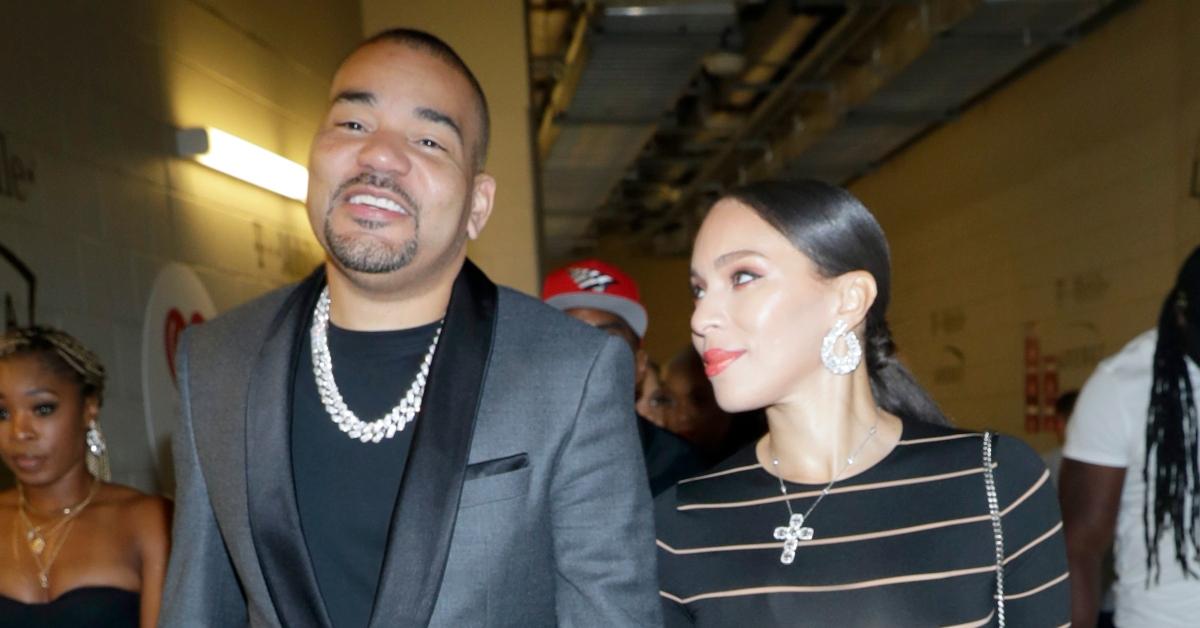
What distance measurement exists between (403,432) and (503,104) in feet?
13.0

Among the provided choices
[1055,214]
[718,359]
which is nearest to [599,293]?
[718,359]

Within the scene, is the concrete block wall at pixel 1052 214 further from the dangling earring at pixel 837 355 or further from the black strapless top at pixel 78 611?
the black strapless top at pixel 78 611

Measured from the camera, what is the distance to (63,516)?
265cm

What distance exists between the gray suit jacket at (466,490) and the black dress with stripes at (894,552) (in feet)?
0.32

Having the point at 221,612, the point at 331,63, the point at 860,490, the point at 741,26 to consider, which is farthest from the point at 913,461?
the point at 741,26

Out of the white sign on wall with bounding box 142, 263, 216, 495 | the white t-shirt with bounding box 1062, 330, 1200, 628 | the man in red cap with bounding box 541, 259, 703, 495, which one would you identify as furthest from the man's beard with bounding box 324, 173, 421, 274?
the white sign on wall with bounding box 142, 263, 216, 495

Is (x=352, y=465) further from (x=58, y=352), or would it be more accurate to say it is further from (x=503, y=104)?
(x=503, y=104)

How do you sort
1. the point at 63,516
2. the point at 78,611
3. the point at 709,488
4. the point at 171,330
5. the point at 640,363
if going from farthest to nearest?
the point at 171,330 < the point at 640,363 < the point at 63,516 < the point at 78,611 < the point at 709,488

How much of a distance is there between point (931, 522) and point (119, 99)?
2654 mm

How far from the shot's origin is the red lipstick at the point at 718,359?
1.67 m

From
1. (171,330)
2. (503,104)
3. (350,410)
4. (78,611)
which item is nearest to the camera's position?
(350,410)

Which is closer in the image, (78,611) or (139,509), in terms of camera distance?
(78,611)

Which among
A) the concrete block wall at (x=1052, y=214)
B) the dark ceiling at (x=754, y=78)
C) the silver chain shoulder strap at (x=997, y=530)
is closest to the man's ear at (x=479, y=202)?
the silver chain shoulder strap at (x=997, y=530)

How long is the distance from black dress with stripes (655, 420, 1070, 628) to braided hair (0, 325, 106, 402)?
1529 millimetres
